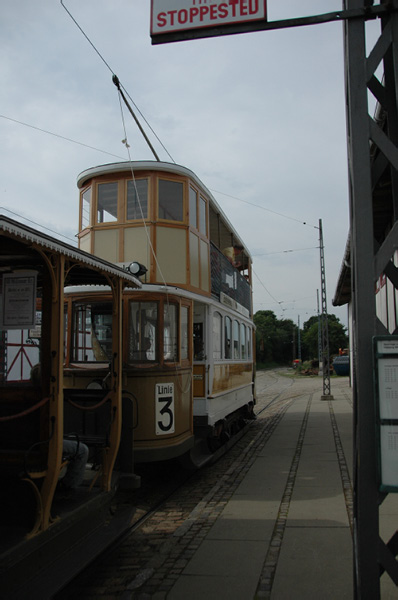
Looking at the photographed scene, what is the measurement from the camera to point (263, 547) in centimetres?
486

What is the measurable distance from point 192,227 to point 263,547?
4.79 metres

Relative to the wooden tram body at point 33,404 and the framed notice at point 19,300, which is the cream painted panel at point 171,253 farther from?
the framed notice at point 19,300

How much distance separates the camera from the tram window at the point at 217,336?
9.05 m

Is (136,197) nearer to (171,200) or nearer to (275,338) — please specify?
(171,200)

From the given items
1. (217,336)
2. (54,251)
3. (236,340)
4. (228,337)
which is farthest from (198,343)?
(54,251)

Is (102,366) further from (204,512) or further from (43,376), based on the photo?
(43,376)

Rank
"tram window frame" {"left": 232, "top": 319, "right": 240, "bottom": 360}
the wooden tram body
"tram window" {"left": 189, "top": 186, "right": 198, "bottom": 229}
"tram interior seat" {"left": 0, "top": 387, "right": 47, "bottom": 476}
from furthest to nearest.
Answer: "tram window frame" {"left": 232, "top": 319, "right": 240, "bottom": 360} → "tram window" {"left": 189, "top": 186, "right": 198, "bottom": 229} → "tram interior seat" {"left": 0, "top": 387, "right": 47, "bottom": 476} → the wooden tram body

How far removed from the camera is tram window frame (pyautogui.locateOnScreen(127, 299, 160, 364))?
7.00 m

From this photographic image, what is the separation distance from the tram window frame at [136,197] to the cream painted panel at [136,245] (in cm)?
22

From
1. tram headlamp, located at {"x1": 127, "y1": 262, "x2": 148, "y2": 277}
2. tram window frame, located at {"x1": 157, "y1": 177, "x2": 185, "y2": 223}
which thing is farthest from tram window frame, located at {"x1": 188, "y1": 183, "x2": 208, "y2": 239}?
tram headlamp, located at {"x1": 127, "y1": 262, "x2": 148, "y2": 277}

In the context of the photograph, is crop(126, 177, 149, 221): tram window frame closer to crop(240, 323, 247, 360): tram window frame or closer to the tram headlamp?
the tram headlamp

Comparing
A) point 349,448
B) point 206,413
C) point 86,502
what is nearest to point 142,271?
point 206,413

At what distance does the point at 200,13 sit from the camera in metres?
3.52

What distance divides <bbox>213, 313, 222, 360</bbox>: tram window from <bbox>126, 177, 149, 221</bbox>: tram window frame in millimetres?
2391
